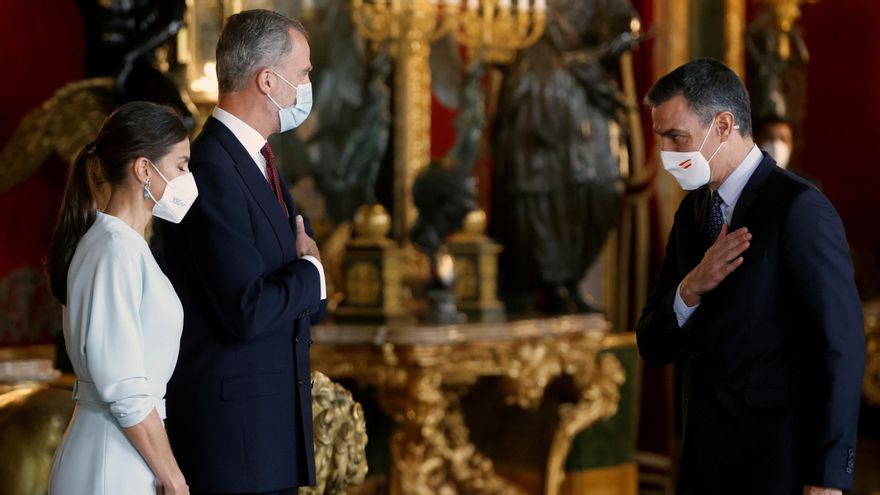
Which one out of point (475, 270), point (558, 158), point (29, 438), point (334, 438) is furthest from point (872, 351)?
point (29, 438)

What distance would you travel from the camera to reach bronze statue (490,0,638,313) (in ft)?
23.6

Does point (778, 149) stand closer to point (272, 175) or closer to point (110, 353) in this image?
point (272, 175)

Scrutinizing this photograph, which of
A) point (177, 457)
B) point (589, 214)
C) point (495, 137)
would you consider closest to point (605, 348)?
point (589, 214)

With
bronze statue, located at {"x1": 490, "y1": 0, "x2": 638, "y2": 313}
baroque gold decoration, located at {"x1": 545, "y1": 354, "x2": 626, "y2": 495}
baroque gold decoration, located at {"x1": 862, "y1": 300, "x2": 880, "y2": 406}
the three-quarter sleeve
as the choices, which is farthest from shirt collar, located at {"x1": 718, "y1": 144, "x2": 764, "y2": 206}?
baroque gold decoration, located at {"x1": 862, "y1": 300, "x2": 880, "y2": 406}

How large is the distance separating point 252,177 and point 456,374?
10.7 feet

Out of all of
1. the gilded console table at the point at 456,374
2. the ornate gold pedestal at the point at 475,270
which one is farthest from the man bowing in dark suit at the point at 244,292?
the ornate gold pedestal at the point at 475,270

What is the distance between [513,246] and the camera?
23.8 feet

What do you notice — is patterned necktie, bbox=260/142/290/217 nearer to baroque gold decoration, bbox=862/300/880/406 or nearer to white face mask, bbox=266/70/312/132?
white face mask, bbox=266/70/312/132

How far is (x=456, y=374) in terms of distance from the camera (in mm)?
6227

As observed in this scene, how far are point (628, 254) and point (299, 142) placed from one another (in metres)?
2.20

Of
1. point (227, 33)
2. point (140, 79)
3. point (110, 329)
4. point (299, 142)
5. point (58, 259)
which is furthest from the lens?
point (299, 142)

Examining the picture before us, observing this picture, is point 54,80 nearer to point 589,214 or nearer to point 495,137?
point 495,137

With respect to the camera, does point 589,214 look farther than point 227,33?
Yes

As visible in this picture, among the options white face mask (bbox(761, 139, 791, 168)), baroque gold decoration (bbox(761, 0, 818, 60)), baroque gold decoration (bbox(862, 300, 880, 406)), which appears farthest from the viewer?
baroque gold decoration (bbox(761, 0, 818, 60))
